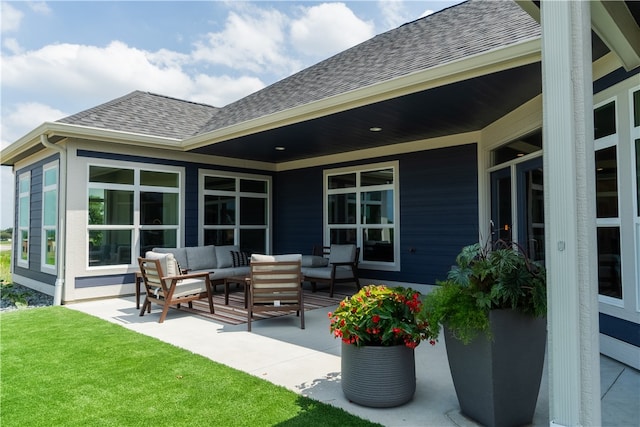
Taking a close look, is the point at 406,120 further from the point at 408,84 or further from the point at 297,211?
the point at 297,211

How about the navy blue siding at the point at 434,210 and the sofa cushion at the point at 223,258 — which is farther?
the sofa cushion at the point at 223,258

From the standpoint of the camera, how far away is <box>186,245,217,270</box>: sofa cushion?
753 cm

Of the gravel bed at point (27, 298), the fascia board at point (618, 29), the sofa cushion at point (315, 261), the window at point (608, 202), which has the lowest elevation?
the gravel bed at point (27, 298)

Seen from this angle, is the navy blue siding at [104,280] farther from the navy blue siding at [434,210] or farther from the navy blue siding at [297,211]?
the navy blue siding at [434,210]

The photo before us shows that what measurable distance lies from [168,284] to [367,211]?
4.32 m

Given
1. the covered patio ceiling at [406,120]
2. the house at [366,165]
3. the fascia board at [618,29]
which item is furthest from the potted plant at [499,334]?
the covered patio ceiling at [406,120]

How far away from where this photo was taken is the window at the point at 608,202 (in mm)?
3627

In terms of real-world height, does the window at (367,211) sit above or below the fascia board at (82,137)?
below

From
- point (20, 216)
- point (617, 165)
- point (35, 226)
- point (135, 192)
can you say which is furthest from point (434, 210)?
point (20, 216)

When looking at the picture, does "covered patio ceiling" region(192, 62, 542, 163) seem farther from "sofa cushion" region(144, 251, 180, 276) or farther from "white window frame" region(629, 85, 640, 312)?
"sofa cushion" region(144, 251, 180, 276)

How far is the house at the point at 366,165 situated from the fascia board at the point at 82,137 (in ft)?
0.11

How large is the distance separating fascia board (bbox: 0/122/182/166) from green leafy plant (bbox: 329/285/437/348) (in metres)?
5.84

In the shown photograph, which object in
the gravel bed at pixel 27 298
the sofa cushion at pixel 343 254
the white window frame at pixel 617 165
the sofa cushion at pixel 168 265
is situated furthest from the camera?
the sofa cushion at pixel 343 254

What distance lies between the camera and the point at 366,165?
8344 mm
